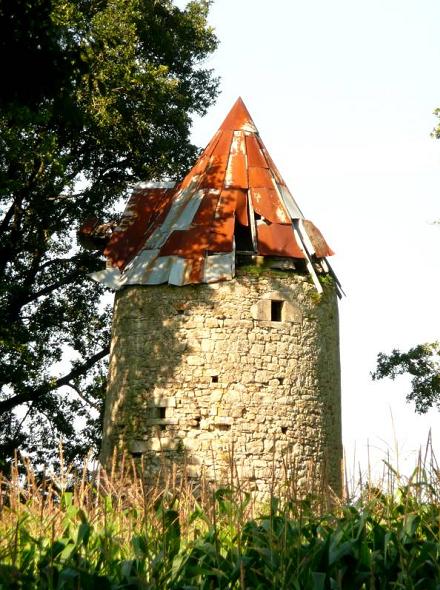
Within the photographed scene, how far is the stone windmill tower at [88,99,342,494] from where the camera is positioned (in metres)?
14.3

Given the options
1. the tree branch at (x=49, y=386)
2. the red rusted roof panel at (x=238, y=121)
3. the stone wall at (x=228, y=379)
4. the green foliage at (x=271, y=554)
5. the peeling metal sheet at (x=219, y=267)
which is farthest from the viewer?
the tree branch at (x=49, y=386)

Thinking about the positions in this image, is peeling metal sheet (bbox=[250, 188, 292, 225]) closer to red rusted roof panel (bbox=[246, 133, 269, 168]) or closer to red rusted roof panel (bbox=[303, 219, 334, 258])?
red rusted roof panel (bbox=[303, 219, 334, 258])

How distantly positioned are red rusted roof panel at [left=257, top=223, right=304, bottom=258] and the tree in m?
3.82

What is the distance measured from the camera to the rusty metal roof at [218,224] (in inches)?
593

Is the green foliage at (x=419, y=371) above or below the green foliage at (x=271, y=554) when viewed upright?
above

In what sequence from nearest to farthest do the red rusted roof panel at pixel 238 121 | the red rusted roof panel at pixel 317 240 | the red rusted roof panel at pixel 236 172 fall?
the red rusted roof panel at pixel 317 240 → the red rusted roof panel at pixel 236 172 → the red rusted roof panel at pixel 238 121

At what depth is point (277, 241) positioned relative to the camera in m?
15.2

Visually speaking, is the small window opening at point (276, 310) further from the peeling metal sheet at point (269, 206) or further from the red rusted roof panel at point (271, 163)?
the red rusted roof panel at point (271, 163)

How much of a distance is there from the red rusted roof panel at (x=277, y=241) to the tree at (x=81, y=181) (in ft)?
12.5

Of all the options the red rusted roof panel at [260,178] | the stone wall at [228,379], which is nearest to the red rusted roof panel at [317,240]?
the stone wall at [228,379]

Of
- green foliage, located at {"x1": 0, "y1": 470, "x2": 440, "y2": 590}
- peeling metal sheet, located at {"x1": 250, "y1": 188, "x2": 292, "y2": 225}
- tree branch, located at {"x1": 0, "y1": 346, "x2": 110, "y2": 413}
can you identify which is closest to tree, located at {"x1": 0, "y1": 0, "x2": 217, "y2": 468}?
tree branch, located at {"x1": 0, "y1": 346, "x2": 110, "y2": 413}

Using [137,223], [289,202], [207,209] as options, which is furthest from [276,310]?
[137,223]

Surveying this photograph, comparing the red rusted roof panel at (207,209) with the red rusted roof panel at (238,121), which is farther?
the red rusted roof panel at (238,121)

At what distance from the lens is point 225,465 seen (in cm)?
1398
